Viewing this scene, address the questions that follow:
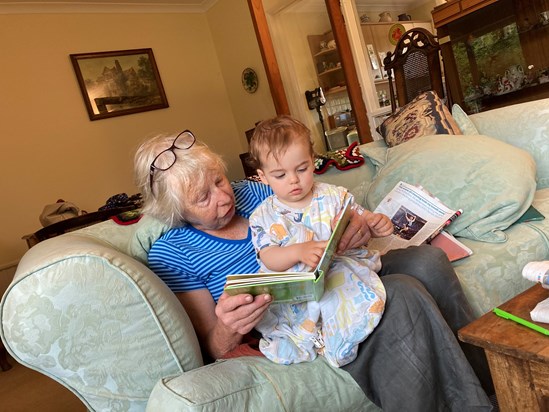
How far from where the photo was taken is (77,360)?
2.96 feet

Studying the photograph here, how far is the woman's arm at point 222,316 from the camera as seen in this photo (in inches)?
36.3

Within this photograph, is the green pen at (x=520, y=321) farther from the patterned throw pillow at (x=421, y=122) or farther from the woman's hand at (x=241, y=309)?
the patterned throw pillow at (x=421, y=122)

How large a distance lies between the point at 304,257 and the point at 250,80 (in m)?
3.73

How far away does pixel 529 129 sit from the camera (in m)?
1.84

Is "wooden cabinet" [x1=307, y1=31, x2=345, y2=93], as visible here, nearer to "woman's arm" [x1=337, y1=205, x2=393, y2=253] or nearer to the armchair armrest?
"woman's arm" [x1=337, y1=205, x2=393, y2=253]

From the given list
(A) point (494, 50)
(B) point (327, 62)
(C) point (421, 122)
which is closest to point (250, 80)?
(B) point (327, 62)

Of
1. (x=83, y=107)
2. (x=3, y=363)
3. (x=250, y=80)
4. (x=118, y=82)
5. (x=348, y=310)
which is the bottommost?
(x=3, y=363)

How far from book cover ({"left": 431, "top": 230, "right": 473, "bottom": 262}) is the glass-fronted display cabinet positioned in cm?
188

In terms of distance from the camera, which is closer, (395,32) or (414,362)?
(414,362)

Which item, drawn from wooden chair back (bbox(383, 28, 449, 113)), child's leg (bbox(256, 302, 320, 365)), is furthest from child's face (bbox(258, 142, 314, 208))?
wooden chair back (bbox(383, 28, 449, 113))

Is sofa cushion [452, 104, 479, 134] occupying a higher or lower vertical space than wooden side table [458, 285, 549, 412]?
higher

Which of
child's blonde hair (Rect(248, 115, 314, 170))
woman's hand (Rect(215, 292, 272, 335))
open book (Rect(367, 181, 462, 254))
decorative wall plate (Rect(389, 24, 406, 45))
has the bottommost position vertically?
open book (Rect(367, 181, 462, 254))

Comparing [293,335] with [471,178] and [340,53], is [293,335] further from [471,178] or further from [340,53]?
[340,53]

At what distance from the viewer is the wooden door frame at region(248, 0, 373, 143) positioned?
2.69 metres
